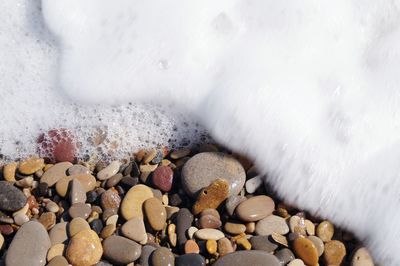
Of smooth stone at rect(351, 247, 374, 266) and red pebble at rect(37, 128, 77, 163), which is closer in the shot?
smooth stone at rect(351, 247, 374, 266)

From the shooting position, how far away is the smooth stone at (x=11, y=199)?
2176 millimetres

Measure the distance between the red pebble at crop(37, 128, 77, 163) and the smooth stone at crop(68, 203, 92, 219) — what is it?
0.28 meters

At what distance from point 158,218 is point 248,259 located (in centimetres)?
39

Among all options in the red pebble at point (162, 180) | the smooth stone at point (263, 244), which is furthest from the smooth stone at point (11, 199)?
the smooth stone at point (263, 244)

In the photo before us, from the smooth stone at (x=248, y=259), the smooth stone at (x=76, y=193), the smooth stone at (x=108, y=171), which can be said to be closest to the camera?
the smooth stone at (x=248, y=259)

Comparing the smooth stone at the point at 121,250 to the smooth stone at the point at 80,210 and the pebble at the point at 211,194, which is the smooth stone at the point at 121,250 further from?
the pebble at the point at 211,194

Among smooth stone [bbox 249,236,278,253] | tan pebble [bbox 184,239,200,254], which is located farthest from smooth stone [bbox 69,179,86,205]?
smooth stone [bbox 249,236,278,253]

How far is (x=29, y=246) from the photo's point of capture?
2.04 metres

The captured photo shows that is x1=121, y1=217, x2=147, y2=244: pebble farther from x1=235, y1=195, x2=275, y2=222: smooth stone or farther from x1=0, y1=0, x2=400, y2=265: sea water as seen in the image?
x1=0, y1=0, x2=400, y2=265: sea water

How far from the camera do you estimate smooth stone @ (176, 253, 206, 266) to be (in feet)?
6.56

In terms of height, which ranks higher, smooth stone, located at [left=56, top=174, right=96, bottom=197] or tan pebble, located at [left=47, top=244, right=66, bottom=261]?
smooth stone, located at [left=56, top=174, right=96, bottom=197]

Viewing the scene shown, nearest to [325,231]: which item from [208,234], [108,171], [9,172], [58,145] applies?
[208,234]

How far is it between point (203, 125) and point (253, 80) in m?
0.32

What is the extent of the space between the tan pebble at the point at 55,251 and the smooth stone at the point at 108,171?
1.14ft
